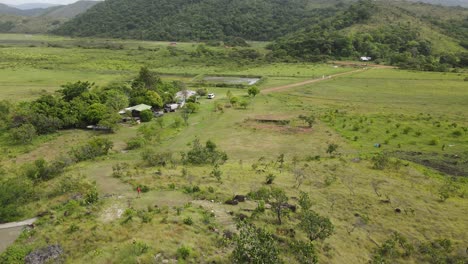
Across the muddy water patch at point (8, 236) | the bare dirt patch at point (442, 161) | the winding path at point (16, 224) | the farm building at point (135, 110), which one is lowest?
the bare dirt patch at point (442, 161)

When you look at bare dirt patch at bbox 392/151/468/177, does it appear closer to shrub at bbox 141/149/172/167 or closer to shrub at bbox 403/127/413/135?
shrub at bbox 403/127/413/135

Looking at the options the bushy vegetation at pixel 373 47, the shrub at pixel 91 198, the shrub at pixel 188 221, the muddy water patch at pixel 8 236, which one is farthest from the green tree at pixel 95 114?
the bushy vegetation at pixel 373 47

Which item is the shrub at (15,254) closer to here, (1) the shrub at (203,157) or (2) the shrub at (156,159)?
(2) the shrub at (156,159)

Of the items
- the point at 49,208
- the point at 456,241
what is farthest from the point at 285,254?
the point at 49,208

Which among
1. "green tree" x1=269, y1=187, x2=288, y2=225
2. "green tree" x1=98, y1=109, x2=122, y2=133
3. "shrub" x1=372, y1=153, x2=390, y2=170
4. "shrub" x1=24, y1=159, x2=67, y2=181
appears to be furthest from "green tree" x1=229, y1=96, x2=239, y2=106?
"green tree" x1=269, y1=187, x2=288, y2=225

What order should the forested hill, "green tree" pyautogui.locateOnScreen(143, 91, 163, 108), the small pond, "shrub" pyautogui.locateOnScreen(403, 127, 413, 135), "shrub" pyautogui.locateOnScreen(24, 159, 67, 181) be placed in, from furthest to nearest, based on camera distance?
1. the forested hill
2. the small pond
3. "green tree" pyautogui.locateOnScreen(143, 91, 163, 108)
4. "shrub" pyautogui.locateOnScreen(403, 127, 413, 135)
5. "shrub" pyautogui.locateOnScreen(24, 159, 67, 181)

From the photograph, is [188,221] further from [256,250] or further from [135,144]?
[135,144]
